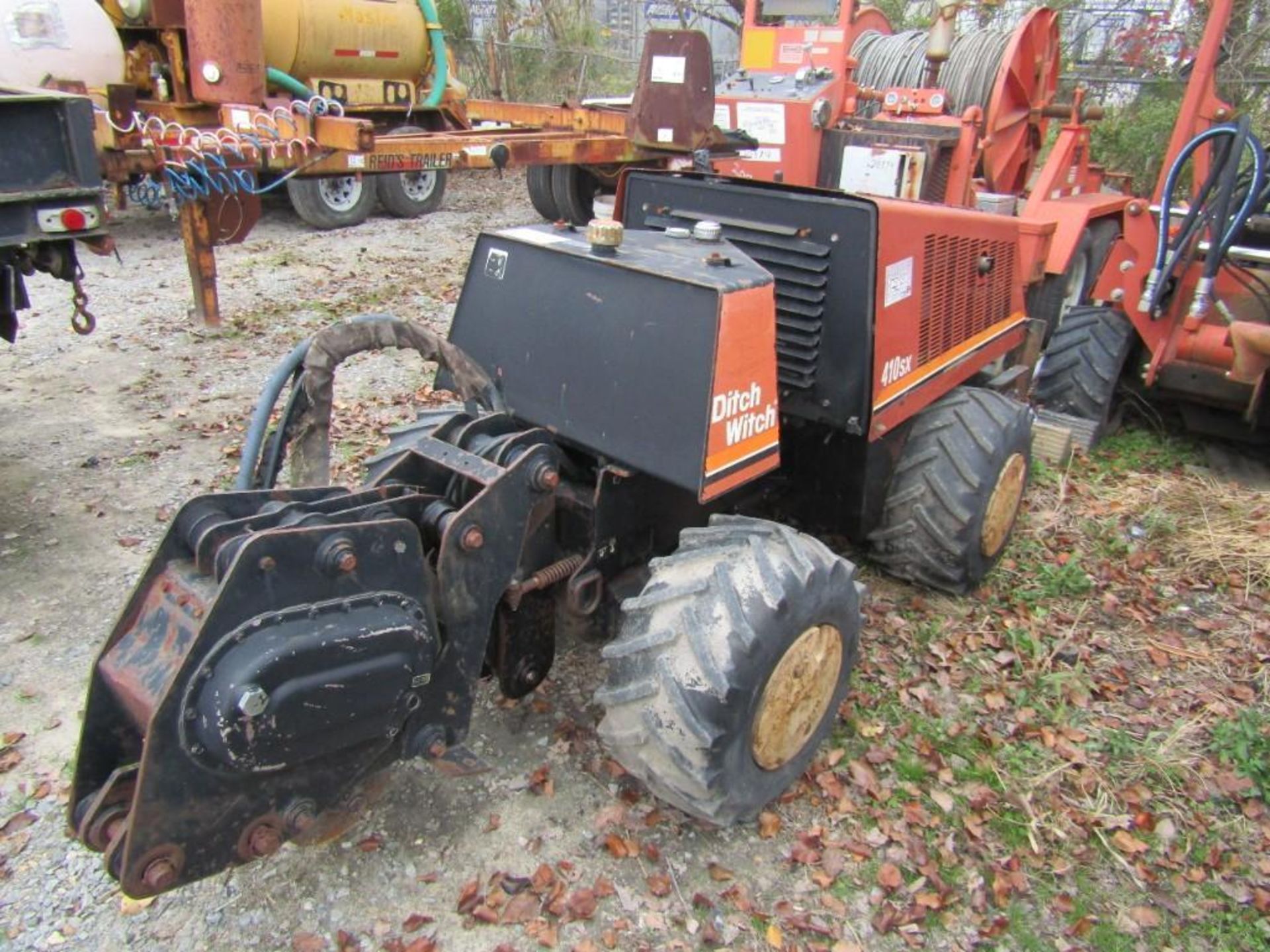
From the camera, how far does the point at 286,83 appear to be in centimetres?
822

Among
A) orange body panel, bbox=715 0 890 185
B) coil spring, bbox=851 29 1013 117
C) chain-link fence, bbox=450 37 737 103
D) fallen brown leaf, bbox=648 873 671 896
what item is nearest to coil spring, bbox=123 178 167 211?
orange body panel, bbox=715 0 890 185

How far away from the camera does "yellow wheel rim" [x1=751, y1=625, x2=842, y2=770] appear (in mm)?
2697

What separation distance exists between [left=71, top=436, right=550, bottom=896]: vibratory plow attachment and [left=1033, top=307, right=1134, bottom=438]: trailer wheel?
4.27m

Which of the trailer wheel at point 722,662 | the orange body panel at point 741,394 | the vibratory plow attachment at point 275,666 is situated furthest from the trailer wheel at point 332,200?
A: the trailer wheel at point 722,662

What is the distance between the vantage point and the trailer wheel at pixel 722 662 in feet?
8.20

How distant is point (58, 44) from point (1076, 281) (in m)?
7.52

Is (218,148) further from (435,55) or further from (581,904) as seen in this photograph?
(581,904)

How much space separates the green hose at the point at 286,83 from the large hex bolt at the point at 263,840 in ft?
23.9

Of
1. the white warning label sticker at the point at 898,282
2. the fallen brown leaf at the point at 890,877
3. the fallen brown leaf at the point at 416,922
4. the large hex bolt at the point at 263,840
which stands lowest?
the fallen brown leaf at the point at 890,877

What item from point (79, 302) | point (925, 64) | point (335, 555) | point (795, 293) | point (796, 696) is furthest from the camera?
point (925, 64)

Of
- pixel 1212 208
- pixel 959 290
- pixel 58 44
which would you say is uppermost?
pixel 58 44

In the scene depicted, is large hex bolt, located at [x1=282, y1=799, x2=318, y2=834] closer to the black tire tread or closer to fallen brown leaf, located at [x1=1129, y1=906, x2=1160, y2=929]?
fallen brown leaf, located at [x1=1129, y1=906, x2=1160, y2=929]

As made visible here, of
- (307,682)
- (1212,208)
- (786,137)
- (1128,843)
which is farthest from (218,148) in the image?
(1128,843)

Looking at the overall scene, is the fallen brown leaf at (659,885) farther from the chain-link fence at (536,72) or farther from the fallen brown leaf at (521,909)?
the chain-link fence at (536,72)
